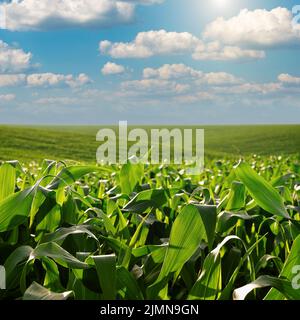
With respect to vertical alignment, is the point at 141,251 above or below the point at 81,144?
above

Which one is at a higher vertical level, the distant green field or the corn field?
the corn field

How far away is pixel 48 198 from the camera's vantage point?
153 centimetres

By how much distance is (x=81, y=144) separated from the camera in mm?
28422

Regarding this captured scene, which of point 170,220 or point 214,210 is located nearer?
point 214,210

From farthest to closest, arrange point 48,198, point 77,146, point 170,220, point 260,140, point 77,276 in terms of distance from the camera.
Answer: point 260,140
point 77,146
point 170,220
point 48,198
point 77,276

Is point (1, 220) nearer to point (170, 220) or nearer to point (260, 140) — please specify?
point (170, 220)

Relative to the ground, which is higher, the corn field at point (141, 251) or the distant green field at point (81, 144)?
the corn field at point (141, 251)

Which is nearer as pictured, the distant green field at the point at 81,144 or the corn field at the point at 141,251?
the corn field at the point at 141,251

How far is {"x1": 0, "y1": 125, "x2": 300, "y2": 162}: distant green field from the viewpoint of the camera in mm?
24344

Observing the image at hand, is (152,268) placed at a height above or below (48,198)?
below

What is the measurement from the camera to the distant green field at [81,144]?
24344 millimetres

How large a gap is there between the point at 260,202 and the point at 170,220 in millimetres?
374

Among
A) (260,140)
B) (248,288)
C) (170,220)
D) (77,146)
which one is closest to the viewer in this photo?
(248,288)

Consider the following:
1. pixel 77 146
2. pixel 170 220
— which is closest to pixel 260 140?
pixel 77 146
